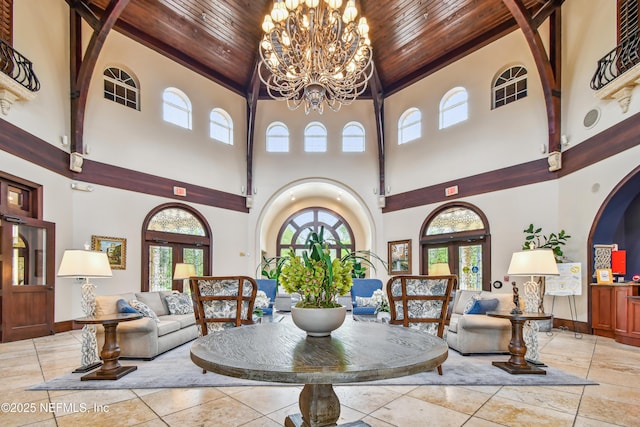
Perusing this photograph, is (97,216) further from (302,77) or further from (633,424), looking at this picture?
(633,424)

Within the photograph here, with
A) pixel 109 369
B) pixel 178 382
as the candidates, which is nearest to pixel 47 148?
pixel 109 369

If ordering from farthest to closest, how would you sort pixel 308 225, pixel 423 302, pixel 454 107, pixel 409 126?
pixel 308 225 < pixel 409 126 < pixel 454 107 < pixel 423 302

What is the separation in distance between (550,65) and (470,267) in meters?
4.41

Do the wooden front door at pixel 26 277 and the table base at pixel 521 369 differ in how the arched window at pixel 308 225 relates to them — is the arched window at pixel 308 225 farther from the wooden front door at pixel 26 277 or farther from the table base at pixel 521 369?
the table base at pixel 521 369

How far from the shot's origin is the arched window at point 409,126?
919 centimetres

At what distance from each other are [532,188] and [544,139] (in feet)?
3.22

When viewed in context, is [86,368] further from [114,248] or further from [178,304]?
[114,248]

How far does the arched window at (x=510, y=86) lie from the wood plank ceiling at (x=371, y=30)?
0.88 metres

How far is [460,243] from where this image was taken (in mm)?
8156

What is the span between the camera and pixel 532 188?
6914 millimetres

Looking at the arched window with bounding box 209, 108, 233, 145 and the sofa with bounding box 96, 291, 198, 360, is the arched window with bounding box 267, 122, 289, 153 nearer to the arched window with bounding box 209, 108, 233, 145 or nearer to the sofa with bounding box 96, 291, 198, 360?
the arched window with bounding box 209, 108, 233, 145

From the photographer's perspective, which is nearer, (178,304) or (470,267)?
(178,304)

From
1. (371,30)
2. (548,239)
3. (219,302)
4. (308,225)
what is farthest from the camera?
(308,225)

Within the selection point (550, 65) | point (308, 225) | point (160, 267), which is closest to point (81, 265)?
point (160, 267)
